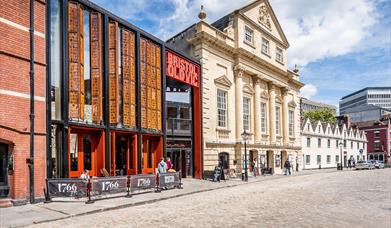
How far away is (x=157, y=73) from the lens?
923 inches

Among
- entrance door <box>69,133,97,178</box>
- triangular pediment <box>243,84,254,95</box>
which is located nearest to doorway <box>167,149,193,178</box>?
triangular pediment <box>243,84,254,95</box>

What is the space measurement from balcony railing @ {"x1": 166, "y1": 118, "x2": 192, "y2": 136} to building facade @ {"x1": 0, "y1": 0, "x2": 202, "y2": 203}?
2.18m

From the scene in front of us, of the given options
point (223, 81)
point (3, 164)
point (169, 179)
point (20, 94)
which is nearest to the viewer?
point (3, 164)

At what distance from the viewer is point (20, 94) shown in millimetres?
14297

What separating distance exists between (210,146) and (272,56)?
49.5ft

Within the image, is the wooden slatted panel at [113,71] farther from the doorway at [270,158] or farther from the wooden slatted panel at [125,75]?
the doorway at [270,158]

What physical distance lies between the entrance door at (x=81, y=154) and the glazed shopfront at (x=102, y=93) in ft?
0.15

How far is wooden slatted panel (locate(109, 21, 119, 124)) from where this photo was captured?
19234 mm

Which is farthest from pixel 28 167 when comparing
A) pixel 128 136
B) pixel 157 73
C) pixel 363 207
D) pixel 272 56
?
pixel 272 56

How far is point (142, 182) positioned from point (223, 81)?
565 inches

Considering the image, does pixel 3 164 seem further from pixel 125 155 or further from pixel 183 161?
pixel 183 161

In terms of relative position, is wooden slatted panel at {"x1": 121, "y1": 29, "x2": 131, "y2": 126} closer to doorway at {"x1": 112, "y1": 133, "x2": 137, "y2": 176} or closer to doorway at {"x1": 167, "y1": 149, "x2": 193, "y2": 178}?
doorway at {"x1": 112, "y1": 133, "x2": 137, "y2": 176}

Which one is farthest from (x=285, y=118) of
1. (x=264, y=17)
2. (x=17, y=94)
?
(x=17, y=94)

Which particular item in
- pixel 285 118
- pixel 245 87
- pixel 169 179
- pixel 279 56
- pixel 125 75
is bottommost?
pixel 169 179
